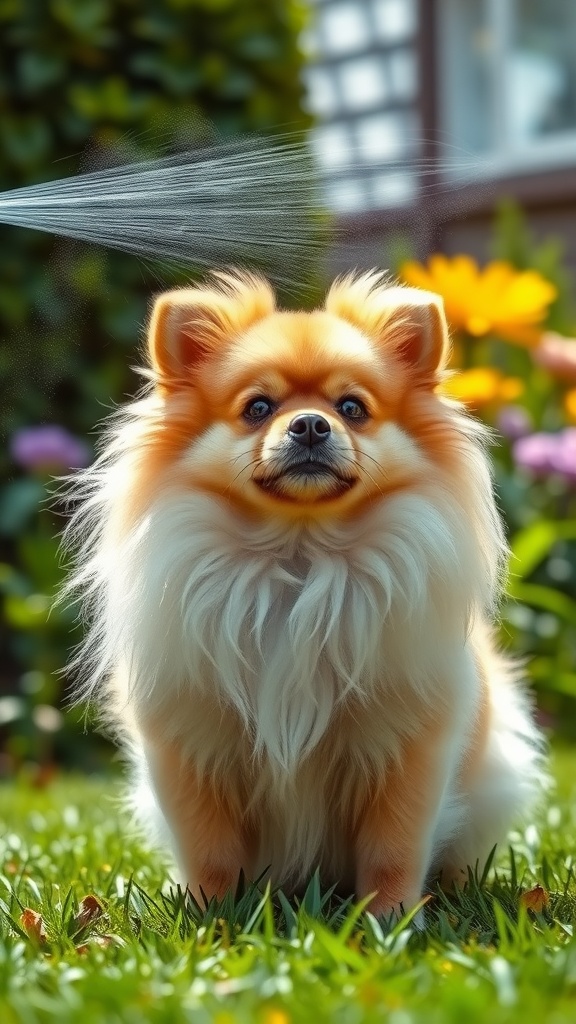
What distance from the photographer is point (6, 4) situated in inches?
207

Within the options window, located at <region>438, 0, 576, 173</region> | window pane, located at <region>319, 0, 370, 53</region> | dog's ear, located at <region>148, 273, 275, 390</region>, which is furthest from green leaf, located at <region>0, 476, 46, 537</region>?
window pane, located at <region>319, 0, 370, 53</region>

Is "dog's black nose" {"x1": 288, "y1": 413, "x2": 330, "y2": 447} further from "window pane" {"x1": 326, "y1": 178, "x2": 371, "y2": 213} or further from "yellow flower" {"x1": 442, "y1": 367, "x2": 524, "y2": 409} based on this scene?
"yellow flower" {"x1": 442, "y1": 367, "x2": 524, "y2": 409}

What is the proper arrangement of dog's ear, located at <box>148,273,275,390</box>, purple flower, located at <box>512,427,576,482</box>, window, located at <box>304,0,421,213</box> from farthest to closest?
window, located at <box>304,0,421,213</box> < purple flower, located at <box>512,427,576,482</box> < dog's ear, located at <box>148,273,275,390</box>

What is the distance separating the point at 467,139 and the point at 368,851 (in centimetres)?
692

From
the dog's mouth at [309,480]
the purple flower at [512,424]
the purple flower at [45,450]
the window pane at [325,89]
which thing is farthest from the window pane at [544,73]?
the dog's mouth at [309,480]

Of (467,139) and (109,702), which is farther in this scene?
(467,139)

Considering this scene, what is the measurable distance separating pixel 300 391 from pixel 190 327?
0.95 ft

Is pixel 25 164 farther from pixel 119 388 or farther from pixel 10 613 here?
pixel 10 613

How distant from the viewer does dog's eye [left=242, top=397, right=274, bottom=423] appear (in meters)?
2.29

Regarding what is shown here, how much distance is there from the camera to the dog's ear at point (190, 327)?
2.42 metres

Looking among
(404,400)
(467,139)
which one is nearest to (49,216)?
(404,400)

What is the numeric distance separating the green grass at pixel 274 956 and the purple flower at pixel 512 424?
3.17m

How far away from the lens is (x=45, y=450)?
5.29 metres

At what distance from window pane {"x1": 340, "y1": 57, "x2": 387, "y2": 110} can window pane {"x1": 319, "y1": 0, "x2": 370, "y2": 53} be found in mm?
122
